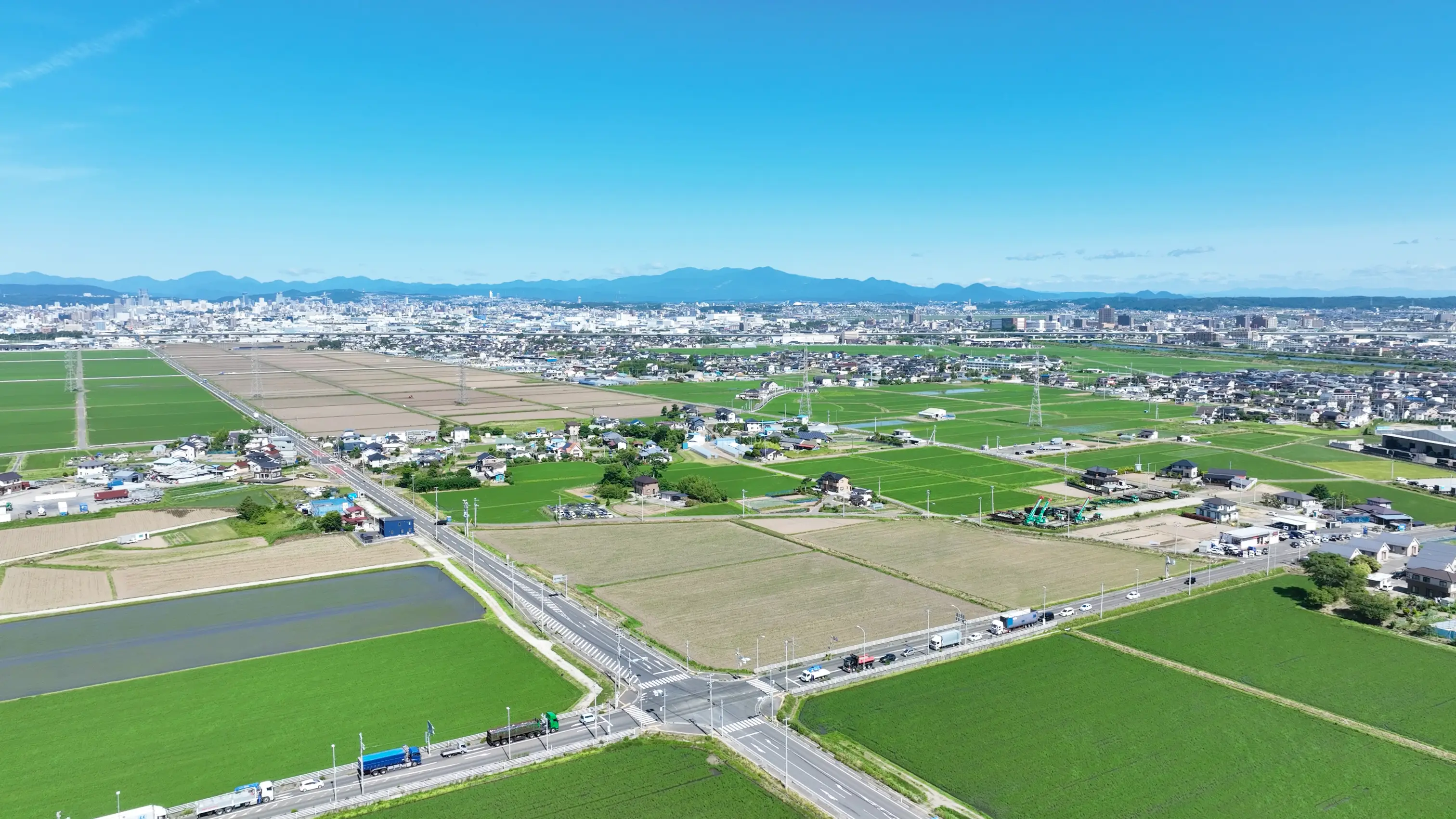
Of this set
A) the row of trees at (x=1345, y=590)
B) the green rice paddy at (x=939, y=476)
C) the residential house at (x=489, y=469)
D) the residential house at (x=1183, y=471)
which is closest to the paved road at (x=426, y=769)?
the row of trees at (x=1345, y=590)

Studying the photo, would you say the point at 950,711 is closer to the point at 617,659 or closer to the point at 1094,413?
the point at 617,659

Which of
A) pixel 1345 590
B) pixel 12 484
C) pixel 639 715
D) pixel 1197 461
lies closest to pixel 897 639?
pixel 639 715

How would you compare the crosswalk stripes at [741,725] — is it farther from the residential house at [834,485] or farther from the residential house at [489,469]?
the residential house at [489,469]

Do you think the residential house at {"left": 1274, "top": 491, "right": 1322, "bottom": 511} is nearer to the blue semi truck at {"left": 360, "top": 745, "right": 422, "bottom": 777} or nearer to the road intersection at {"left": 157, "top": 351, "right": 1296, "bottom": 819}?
the road intersection at {"left": 157, "top": 351, "right": 1296, "bottom": 819}

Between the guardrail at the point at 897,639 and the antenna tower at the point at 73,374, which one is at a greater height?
the antenna tower at the point at 73,374

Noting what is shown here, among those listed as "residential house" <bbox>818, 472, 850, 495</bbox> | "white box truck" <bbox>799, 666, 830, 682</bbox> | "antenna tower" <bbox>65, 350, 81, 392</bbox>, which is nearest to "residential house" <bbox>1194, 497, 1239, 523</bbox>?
"residential house" <bbox>818, 472, 850, 495</bbox>

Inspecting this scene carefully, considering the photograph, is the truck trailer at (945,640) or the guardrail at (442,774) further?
the truck trailer at (945,640)
